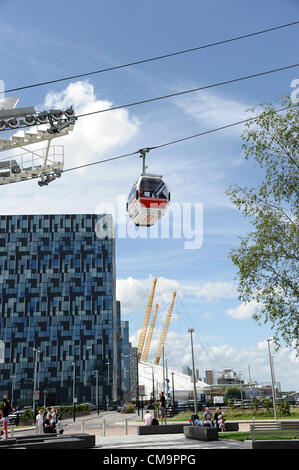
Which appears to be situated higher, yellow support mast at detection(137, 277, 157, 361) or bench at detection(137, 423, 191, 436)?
yellow support mast at detection(137, 277, 157, 361)

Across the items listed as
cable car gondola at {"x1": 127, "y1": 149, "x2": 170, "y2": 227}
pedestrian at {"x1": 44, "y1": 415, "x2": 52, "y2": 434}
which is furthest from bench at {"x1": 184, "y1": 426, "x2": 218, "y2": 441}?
cable car gondola at {"x1": 127, "y1": 149, "x2": 170, "y2": 227}

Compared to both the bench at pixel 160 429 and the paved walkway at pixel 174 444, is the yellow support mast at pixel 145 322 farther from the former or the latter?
the paved walkway at pixel 174 444

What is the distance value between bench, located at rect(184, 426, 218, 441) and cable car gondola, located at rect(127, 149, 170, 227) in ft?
32.3

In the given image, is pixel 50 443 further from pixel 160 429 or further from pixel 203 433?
pixel 160 429

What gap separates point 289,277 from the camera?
1811 centimetres

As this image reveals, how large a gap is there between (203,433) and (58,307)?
103527mm

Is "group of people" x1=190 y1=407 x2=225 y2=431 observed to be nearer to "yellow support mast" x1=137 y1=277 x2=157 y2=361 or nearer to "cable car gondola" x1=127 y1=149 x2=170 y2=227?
"cable car gondola" x1=127 y1=149 x2=170 y2=227

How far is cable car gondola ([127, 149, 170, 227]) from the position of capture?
59.8ft

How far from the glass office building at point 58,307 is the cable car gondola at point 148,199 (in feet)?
336

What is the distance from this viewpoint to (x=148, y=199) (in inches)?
722

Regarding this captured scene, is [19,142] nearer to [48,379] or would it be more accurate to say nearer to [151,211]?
[151,211]
